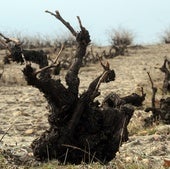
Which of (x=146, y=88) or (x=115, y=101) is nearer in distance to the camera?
(x=115, y=101)

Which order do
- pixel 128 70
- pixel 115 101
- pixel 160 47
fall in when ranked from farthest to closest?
pixel 160 47
pixel 128 70
pixel 115 101

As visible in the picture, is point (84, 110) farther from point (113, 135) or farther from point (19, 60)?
point (19, 60)

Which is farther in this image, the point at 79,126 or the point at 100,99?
the point at 100,99

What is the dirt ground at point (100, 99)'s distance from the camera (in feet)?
19.3

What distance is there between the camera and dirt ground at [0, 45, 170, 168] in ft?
19.3

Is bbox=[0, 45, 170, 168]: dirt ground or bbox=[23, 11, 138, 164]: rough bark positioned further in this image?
Result: bbox=[0, 45, 170, 168]: dirt ground

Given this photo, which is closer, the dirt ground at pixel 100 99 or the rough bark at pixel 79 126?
the rough bark at pixel 79 126

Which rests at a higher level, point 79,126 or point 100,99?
point 79,126

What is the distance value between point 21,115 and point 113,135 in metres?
4.51

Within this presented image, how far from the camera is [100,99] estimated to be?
11.8 m

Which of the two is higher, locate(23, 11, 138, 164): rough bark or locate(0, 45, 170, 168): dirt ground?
locate(23, 11, 138, 164): rough bark

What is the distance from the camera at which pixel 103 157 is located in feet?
18.1

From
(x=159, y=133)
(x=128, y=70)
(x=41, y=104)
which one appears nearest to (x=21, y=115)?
(x=41, y=104)

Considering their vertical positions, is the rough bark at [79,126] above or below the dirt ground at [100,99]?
above
